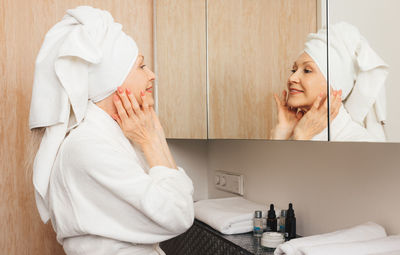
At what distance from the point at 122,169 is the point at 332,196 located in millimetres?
742

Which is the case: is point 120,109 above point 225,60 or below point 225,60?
below

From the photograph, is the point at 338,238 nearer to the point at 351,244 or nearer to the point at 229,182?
the point at 351,244

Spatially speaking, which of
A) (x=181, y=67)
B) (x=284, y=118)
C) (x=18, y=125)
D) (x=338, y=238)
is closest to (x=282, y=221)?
(x=338, y=238)

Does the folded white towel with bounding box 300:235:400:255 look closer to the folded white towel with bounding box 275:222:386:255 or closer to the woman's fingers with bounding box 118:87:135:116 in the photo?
the folded white towel with bounding box 275:222:386:255

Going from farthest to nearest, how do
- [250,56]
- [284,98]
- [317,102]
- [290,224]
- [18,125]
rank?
[18,125] → [290,224] → [250,56] → [284,98] → [317,102]

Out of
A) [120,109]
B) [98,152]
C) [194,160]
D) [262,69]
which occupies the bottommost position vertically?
[194,160]

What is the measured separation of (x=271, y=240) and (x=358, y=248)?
1.05 feet

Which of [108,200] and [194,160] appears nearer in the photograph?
[108,200]

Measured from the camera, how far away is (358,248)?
0.98 m

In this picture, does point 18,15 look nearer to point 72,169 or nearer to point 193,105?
point 193,105

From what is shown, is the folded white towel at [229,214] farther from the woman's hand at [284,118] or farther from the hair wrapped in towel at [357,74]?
the hair wrapped in towel at [357,74]

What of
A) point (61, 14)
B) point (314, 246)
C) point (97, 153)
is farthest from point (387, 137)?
point (61, 14)

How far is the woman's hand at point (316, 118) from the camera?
0.92 meters

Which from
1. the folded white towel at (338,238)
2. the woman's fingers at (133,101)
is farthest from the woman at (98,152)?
the folded white towel at (338,238)
